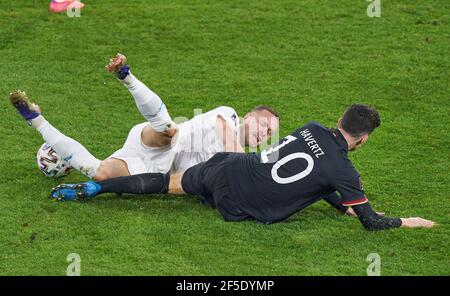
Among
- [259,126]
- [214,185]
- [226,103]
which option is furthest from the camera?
[226,103]

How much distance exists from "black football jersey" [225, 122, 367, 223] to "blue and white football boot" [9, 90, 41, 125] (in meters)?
1.58

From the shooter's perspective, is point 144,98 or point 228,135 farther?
point 228,135

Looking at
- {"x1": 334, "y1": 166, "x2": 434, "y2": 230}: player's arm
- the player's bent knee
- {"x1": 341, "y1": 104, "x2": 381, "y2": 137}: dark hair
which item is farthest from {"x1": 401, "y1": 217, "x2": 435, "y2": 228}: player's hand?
the player's bent knee

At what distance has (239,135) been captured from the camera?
323 inches

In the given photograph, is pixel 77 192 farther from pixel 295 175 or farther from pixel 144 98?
pixel 295 175

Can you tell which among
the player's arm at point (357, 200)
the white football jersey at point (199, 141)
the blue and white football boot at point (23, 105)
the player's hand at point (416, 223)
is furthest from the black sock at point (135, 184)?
the player's hand at point (416, 223)

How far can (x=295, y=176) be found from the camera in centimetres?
739

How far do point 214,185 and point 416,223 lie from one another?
1476 millimetres

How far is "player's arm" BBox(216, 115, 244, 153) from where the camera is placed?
26.3ft

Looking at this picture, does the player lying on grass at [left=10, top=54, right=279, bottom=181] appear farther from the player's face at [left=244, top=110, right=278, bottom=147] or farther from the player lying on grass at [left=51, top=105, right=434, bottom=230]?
the player lying on grass at [left=51, top=105, right=434, bottom=230]

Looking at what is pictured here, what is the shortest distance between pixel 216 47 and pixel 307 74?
1.13 metres

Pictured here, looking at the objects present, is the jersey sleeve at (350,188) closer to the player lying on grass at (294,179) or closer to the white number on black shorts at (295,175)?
the player lying on grass at (294,179)

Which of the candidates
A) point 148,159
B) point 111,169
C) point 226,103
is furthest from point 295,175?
point 226,103
